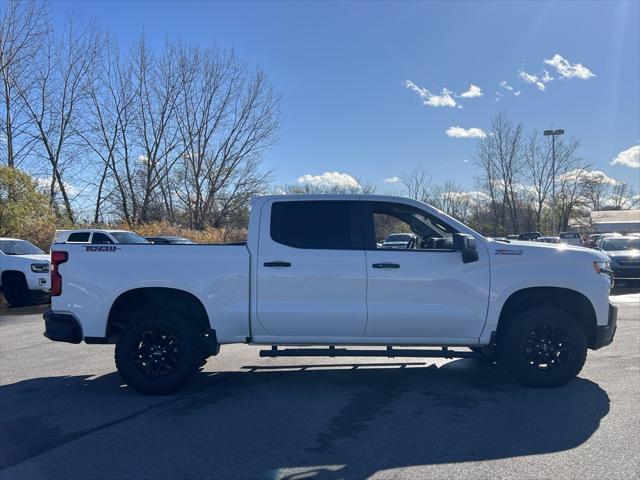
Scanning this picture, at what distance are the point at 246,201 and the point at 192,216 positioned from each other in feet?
12.8

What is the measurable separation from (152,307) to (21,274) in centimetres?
984

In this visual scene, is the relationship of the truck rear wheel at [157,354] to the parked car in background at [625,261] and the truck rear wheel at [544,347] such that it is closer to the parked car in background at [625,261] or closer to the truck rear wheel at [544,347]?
the truck rear wheel at [544,347]

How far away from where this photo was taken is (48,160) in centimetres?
2862

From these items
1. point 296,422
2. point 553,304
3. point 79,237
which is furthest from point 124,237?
point 553,304

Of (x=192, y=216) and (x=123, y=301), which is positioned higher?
(x=192, y=216)

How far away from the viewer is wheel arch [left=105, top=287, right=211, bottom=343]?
5.99 metres

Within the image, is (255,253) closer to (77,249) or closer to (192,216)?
(77,249)

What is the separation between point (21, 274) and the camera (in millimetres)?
14117

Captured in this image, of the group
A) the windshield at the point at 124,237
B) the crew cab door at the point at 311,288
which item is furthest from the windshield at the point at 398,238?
the windshield at the point at 124,237

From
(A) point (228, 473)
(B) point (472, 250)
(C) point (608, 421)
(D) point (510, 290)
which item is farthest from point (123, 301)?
(C) point (608, 421)

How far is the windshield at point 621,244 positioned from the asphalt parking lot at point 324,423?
13.9m

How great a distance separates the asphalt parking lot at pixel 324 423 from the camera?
403 cm

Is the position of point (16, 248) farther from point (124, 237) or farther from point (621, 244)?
point (621, 244)

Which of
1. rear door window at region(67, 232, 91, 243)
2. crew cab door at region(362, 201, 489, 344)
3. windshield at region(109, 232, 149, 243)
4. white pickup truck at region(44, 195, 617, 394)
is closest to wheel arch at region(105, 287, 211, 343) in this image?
white pickup truck at region(44, 195, 617, 394)
